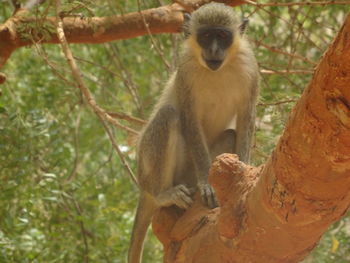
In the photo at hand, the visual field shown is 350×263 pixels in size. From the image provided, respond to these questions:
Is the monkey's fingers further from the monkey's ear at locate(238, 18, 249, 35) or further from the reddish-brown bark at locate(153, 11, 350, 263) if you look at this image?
the monkey's ear at locate(238, 18, 249, 35)

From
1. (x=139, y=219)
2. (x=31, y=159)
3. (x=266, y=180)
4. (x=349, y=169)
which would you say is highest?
(x=349, y=169)

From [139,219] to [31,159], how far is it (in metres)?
1.30

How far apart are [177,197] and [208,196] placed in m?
0.28

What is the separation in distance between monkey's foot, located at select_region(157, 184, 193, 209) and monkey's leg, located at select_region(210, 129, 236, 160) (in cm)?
64

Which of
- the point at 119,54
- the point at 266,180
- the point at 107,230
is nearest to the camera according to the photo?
the point at 266,180

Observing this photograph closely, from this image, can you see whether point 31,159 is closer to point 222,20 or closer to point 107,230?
point 107,230

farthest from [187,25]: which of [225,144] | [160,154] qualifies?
[160,154]

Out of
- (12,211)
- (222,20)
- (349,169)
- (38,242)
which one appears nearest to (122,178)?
(38,242)

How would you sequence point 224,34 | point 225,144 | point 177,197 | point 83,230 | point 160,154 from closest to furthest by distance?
point 177,197, point 160,154, point 224,34, point 225,144, point 83,230

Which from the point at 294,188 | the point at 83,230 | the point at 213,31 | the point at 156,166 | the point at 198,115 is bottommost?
the point at 83,230

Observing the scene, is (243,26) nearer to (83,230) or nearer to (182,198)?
(182,198)

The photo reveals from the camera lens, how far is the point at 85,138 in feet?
28.0

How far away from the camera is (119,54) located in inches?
329

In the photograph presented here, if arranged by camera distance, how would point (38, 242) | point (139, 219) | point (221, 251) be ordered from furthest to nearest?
point (38, 242) → point (139, 219) → point (221, 251)
